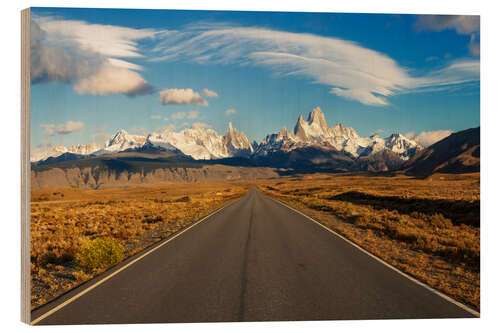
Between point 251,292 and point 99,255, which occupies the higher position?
point 99,255

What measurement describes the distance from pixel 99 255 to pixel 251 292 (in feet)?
18.3

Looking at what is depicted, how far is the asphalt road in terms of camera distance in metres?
6.43

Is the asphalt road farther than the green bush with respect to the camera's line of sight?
No

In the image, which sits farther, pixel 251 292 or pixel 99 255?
pixel 99 255

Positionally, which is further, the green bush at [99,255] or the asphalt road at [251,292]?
the green bush at [99,255]

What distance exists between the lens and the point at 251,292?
752cm

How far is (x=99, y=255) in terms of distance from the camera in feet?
33.6

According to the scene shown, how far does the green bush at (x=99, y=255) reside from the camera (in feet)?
33.2

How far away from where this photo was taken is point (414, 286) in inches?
318

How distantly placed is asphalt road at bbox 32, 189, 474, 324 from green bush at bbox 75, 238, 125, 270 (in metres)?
0.89

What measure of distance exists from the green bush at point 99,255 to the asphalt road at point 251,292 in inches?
34.9

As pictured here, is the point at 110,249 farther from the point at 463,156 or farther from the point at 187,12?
the point at 463,156

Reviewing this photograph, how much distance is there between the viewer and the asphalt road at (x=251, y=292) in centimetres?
643
